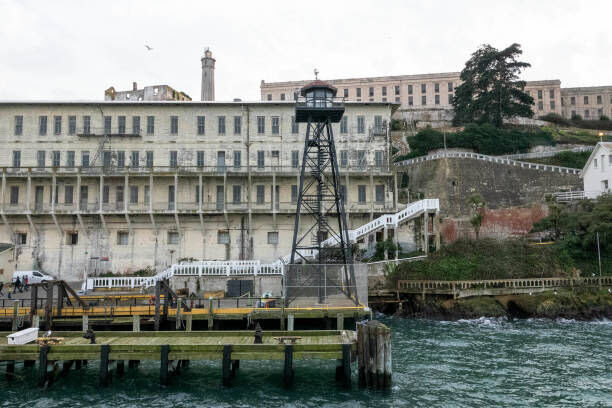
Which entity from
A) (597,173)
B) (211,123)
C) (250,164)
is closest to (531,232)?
(597,173)

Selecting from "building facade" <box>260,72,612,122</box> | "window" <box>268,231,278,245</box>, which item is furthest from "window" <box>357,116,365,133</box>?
"building facade" <box>260,72,612,122</box>

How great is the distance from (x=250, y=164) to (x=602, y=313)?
30274 mm

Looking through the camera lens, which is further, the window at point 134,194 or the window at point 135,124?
the window at point 135,124

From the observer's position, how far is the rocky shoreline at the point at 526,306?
3244cm

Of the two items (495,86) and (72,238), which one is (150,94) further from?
(495,86)

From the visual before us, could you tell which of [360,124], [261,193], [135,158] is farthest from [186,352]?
[360,124]

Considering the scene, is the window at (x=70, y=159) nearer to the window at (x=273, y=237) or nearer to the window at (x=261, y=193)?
the window at (x=261, y=193)

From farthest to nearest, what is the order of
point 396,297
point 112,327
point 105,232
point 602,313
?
point 105,232, point 396,297, point 602,313, point 112,327

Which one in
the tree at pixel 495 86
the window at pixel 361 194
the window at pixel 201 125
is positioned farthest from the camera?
the tree at pixel 495 86

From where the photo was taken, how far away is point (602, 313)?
1278 inches

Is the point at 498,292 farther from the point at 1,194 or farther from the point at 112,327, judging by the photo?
the point at 1,194

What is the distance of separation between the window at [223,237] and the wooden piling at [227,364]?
2603cm

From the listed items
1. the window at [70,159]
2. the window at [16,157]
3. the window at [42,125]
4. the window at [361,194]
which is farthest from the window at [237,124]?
the window at [16,157]

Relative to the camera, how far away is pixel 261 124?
148 ft
